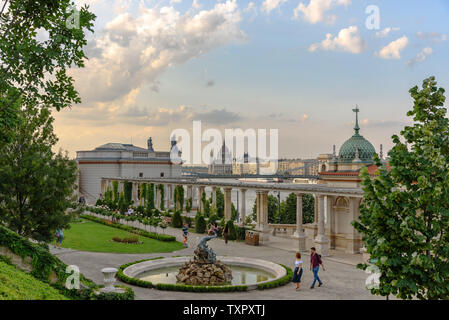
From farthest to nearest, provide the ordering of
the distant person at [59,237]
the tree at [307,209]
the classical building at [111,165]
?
the classical building at [111,165] < the tree at [307,209] < the distant person at [59,237]

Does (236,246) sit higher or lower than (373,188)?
lower

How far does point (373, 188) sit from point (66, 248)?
907 inches

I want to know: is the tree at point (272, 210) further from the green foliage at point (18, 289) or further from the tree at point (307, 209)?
the green foliage at point (18, 289)

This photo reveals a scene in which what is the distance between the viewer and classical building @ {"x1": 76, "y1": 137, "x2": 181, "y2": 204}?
72562 millimetres

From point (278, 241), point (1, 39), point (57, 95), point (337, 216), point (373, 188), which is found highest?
point (1, 39)

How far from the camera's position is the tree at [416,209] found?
8.60 meters

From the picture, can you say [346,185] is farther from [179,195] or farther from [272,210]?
[179,195]

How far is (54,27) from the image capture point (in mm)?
12352

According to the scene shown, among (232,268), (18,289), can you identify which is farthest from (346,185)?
(18,289)

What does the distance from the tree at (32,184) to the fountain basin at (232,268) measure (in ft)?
14.7

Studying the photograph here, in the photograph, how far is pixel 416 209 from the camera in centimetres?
901

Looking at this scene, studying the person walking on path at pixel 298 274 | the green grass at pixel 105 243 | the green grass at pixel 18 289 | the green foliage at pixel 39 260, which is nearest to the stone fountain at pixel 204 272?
the person walking on path at pixel 298 274
